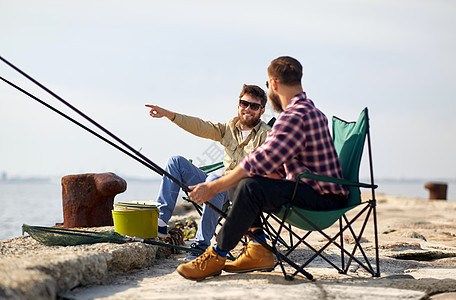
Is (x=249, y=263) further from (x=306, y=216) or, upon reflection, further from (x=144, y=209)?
(x=144, y=209)

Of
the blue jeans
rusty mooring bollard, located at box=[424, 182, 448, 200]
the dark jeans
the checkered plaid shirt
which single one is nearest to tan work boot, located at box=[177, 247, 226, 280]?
the dark jeans

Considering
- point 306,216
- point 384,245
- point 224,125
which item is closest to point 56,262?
point 306,216

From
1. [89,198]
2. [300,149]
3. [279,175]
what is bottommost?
[89,198]

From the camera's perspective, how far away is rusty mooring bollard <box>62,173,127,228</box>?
194 inches

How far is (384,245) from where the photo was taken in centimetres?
490

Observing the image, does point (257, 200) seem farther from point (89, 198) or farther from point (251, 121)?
point (89, 198)

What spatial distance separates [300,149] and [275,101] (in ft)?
1.52

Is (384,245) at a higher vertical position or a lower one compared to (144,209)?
lower

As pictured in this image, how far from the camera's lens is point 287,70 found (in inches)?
123

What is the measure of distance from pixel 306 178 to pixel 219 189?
0.51 meters

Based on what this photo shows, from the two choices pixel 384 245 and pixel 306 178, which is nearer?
pixel 306 178

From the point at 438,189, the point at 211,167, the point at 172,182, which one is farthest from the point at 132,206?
the point at 438,189

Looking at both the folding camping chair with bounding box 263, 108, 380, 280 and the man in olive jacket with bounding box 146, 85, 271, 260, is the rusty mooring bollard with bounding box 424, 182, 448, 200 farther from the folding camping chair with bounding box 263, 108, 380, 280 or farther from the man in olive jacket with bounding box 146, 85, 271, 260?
the folding camping chair with bounding box 263, 108, 380, 280

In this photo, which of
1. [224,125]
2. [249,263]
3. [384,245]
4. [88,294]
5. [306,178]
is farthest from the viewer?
[384,245]
